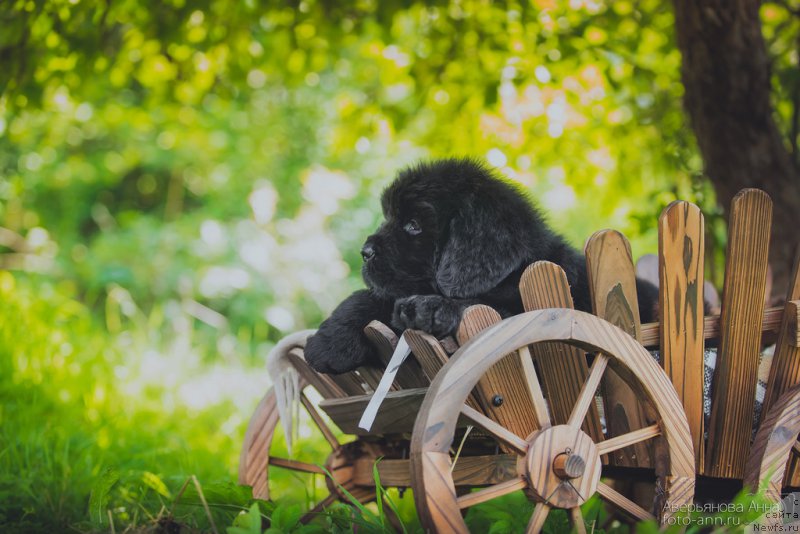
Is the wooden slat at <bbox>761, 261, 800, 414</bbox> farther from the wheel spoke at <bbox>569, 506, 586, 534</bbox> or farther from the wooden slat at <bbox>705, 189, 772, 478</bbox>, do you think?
the wheel spoke at <bbox>569, 506, 586, 534</bbox>

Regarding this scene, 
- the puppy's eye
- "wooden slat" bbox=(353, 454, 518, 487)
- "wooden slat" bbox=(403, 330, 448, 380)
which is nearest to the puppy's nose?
the puppy's eye

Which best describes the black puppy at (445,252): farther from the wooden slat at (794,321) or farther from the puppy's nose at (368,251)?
the wooden slat at (794,321)

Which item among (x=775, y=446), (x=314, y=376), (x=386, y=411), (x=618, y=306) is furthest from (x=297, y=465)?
(x=775, y=446)

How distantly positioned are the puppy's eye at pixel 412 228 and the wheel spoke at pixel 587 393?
0.77 meters

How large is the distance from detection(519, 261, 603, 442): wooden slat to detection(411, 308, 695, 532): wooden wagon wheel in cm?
12

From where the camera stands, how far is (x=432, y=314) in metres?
2.09

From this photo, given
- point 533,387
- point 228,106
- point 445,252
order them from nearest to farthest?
point 533,387
point 445,252
point 228,106

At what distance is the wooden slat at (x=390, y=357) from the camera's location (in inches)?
85.6

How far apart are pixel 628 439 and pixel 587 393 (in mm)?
188

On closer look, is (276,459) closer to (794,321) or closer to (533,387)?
(533,387)

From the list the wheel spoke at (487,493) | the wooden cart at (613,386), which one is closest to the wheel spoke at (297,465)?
the wooden cart at (613,386)

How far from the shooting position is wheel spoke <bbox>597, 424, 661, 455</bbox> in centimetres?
201

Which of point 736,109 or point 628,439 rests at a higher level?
point 736,109

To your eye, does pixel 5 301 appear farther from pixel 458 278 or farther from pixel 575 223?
pixel 575 223
